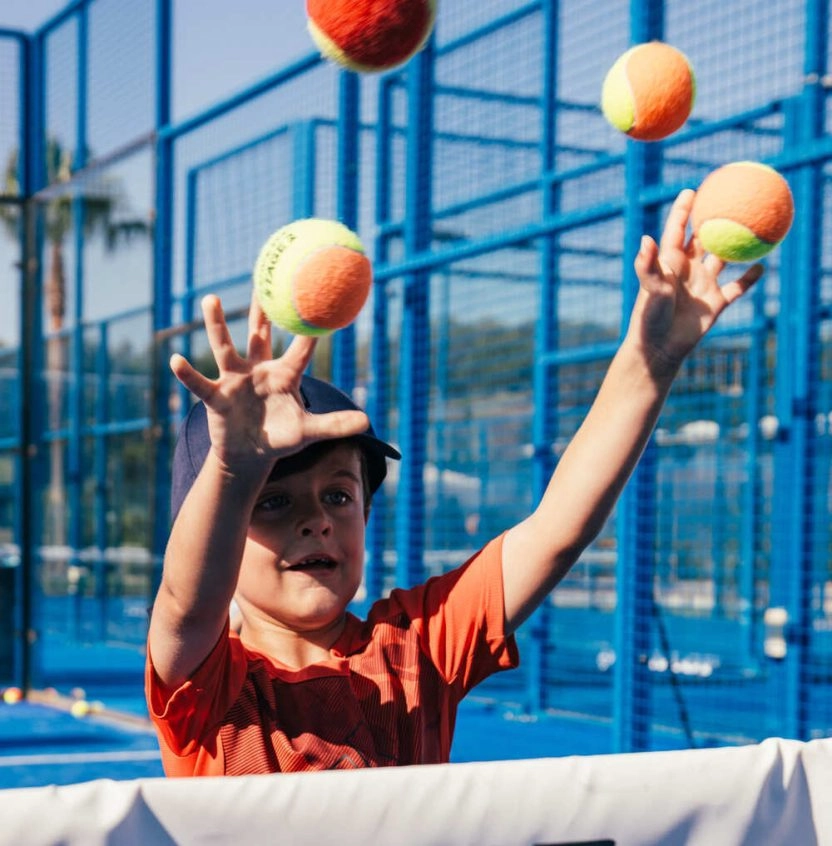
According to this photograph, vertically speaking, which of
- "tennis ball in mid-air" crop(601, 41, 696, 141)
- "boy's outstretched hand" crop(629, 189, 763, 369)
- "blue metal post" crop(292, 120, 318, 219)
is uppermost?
"blue metal post" crop(292, 120, 318, 219)

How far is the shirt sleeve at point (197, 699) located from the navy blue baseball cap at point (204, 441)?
306 millimetres

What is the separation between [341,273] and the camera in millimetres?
2156

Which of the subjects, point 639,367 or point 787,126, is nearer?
point 639,367

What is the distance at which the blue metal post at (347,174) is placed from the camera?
6945 mm

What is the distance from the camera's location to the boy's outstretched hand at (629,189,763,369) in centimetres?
225

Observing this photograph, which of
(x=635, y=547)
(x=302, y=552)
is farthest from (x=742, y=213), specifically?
(x=635, y=547)

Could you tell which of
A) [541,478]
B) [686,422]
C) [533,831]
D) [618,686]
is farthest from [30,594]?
[533,831]

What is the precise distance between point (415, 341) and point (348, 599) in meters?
4.26

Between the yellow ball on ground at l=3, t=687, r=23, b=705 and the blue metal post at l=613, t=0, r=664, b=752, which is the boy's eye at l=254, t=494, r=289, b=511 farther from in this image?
the yellow ball on ground at l=3, t=687, r=23, b=705

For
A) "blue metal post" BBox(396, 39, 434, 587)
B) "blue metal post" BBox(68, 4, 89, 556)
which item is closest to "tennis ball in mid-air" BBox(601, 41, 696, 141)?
"blue metal post" BBox(396, 39, 434, 587)

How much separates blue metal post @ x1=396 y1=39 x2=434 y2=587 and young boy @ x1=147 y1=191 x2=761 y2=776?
3993 millimetres

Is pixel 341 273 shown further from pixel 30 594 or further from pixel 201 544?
pixel 30 594

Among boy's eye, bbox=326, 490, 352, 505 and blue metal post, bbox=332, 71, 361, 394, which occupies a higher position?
blue metal post, bbox=332, 71, 361, 394

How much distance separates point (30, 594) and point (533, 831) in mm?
8255
